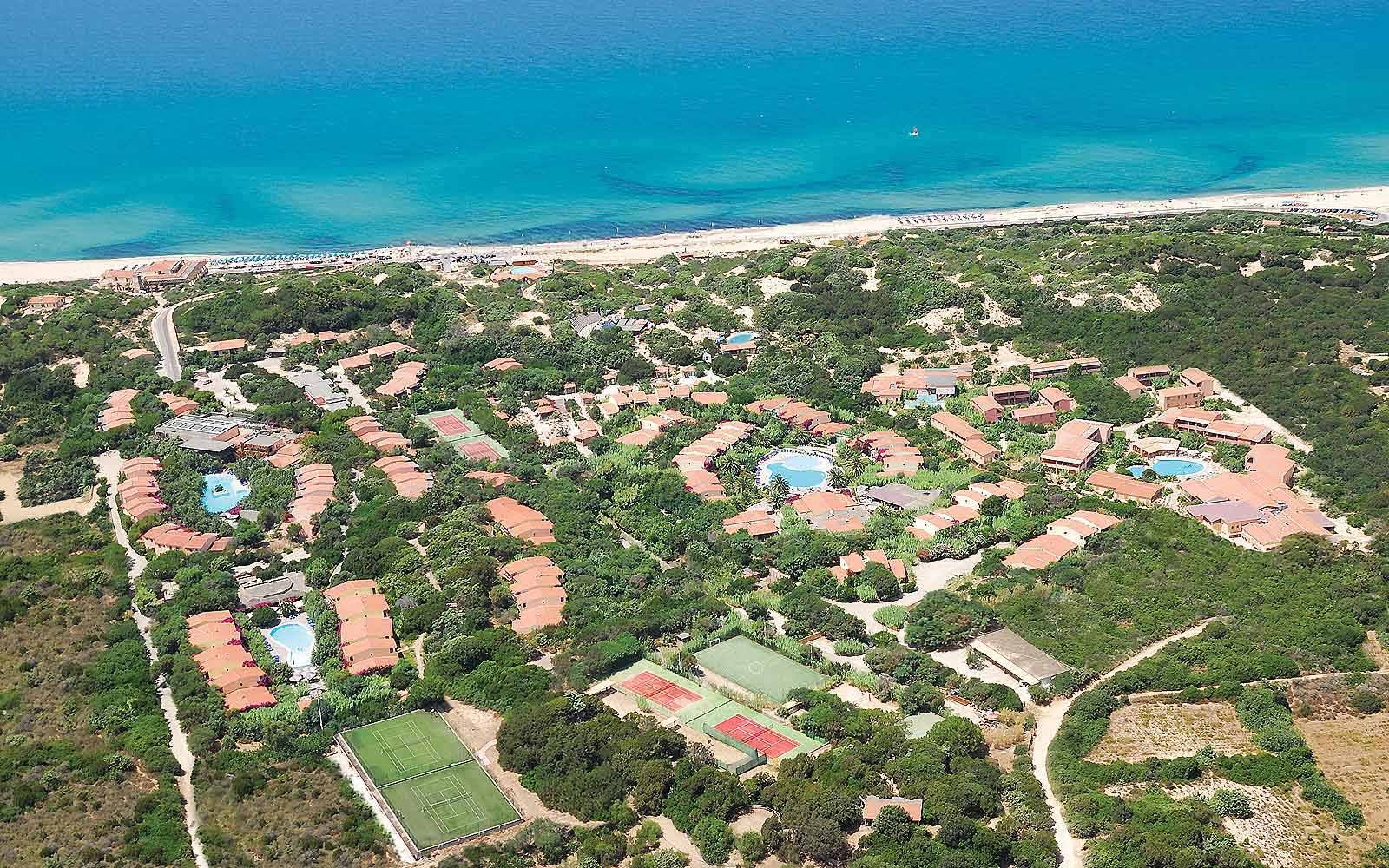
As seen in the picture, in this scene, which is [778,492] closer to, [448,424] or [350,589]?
[350,589]

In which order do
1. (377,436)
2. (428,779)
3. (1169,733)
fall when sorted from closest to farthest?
(428,779)
(1169,733)
(377,436)

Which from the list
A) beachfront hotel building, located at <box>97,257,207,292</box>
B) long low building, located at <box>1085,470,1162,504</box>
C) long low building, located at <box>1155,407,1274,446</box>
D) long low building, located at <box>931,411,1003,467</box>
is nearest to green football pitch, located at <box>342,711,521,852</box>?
long low building, located at <box>931,411,1003,467</box>

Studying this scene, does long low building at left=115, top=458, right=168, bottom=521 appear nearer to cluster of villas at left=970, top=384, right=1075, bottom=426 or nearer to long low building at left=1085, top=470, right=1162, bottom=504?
cluster of villas at left=970, top=384, right=1075, bottom=426

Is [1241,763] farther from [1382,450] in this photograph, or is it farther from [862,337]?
[862,337]

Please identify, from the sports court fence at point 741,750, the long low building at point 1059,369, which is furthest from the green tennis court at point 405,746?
the long low building at point 1059,369

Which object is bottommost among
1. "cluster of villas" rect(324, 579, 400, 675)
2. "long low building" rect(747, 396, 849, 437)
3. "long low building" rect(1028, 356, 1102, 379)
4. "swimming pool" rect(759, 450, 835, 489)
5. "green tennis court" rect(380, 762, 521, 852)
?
"green tennis court" rect(380, 762, 521, 852)

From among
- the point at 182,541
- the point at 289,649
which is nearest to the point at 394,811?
the point at 289,649

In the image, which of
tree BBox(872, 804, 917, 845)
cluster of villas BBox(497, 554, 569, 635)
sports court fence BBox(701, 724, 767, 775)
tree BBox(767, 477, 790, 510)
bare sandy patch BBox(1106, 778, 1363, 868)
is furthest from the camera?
tree BBox(767, 477, 790, 510)
